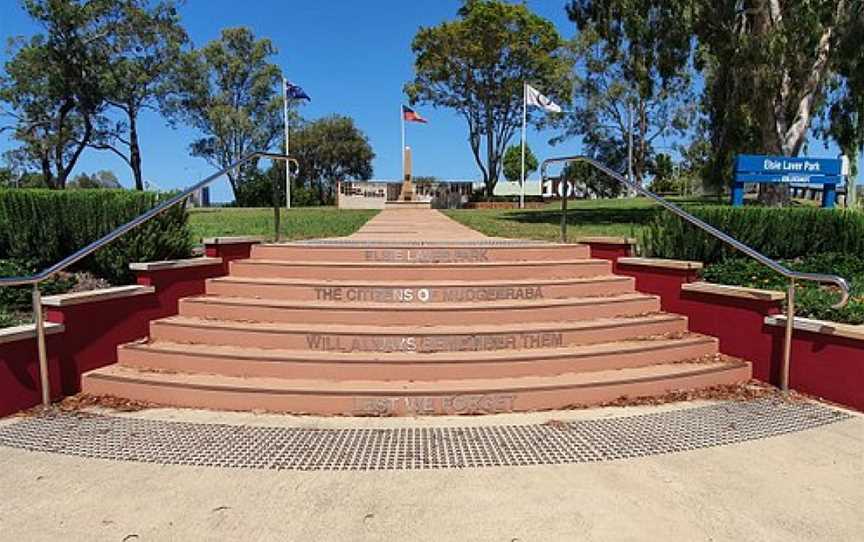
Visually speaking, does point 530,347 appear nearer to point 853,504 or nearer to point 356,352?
point 356,352

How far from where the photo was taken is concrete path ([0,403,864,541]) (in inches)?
104

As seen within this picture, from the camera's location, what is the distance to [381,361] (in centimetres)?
434

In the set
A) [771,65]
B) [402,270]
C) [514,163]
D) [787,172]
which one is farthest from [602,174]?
[402,270]

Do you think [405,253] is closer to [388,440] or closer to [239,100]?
[388,440]

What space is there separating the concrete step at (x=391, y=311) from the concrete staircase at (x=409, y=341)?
1 centimetres

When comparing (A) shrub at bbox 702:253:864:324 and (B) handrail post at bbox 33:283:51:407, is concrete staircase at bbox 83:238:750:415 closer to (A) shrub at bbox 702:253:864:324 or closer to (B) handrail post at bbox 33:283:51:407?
(B) handrail post at bbox 33:283:51:407

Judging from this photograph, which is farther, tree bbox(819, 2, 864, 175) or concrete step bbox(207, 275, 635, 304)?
tree bbox(819, 2, 864, 175)

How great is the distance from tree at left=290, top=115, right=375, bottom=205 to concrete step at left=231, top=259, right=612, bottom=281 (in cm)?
5449

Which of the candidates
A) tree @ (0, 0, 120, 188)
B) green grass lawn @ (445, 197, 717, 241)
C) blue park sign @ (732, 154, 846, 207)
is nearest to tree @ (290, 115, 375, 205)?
tree @ (0, 0, 120, 188)

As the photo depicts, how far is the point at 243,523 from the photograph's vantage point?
8.80 feet

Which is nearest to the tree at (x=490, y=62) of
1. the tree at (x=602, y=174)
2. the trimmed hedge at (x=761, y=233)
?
the tree at (x=602, y=174)

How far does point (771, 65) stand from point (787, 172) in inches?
142

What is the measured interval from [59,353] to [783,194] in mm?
15474

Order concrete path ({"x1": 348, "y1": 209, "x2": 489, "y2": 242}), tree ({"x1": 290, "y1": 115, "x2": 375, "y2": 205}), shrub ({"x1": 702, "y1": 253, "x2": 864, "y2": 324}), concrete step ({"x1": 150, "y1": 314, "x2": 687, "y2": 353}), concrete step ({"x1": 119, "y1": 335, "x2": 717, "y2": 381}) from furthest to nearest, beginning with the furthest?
tree ({"x1": 290, "y1": 115, "x2": 375, "y2": 205})
concrete path ({"x1": 348, "y1": 209, "x2": 489, "y2": 242})
shrub ({"x1": 702, "y1": 253, "x2": 864, "y2": 324})
concrete step ({"x1": 150, "y1": 314, "x2": 687, "y2": 353})
concrete step ({"x1": 119, "y1": 335, "x2": 717, "y2": 381})
